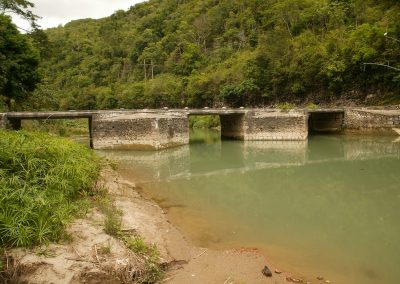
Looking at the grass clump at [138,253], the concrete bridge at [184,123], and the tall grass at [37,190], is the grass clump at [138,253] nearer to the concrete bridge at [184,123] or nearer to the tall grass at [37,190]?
the tall grass at [37,190]

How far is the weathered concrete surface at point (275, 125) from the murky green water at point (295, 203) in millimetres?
3948

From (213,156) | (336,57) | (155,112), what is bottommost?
(213,156)

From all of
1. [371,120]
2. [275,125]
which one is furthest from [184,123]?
[371,120]

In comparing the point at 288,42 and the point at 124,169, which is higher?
the point at 288,42

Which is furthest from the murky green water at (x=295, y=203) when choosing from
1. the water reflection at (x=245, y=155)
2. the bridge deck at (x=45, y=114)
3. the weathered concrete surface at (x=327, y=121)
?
the weathered concrete surface at (x=327, y=121)

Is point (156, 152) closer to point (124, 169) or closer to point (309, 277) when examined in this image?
point (124, 169)

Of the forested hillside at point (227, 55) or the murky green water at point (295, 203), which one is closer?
the murky green water at point (295, 203)

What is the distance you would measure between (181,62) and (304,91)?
25489 mm

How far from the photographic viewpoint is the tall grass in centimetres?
508

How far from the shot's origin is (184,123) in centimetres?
2228

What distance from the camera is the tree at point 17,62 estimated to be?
80.7ft

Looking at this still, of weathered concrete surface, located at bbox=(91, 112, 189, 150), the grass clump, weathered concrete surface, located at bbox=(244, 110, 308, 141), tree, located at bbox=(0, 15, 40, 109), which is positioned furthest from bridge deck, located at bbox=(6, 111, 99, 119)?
the grass clump

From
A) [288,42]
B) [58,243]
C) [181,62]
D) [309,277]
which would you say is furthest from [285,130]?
[181,62]

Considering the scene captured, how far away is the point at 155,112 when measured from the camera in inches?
845
